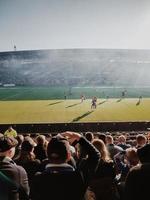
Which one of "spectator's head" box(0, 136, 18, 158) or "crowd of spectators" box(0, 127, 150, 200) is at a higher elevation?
"spectator's head" box(0, 136, 18, 158)

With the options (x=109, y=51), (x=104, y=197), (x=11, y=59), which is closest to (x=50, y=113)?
(x=104, y=197)

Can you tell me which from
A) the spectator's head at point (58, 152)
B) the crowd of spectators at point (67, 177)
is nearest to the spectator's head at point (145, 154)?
the crowd of spectators at point (67, 177)

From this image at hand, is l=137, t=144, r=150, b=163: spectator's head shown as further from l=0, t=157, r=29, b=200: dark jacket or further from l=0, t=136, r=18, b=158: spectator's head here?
l=0, t=136, r=18, b=158: spectator's head

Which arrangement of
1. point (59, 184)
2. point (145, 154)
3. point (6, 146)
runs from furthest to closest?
point (6, 146) < point (145, 154) < point (59, 184)

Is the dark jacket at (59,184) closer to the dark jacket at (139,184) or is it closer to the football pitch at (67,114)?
the dark jacket at (139,184)

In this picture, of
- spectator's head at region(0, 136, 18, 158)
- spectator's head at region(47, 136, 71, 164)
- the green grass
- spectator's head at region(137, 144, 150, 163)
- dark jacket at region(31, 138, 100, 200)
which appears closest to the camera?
dark jacket at region(31, 138, 100, 200)

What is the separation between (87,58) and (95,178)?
79.6 meters

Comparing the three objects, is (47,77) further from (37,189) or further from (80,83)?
(37,189)

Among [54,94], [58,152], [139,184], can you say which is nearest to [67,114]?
[54,94]

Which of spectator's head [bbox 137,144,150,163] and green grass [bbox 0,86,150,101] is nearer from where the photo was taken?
spectator's head [bbox 137,144,150,163]

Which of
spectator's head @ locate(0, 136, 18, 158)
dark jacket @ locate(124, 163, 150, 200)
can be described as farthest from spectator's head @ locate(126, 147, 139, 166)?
spectator's head @ locate(0, 136, 18, 158)

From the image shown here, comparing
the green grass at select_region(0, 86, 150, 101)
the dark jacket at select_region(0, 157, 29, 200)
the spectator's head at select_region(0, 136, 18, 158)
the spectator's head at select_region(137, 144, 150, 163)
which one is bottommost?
the green grass at select_region(0, 86, 150, 101)

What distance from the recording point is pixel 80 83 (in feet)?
286

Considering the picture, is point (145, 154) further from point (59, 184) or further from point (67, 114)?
point (67, 114)
